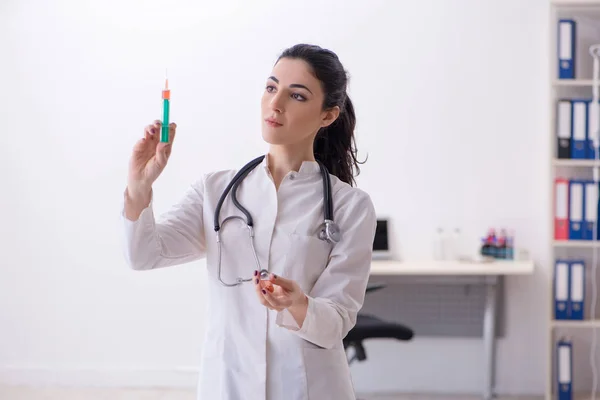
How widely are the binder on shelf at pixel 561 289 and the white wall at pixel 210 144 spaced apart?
0.95ft

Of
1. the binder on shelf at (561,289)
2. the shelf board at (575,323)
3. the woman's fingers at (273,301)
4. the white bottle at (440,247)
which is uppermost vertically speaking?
the woman's fingers at (273,301)

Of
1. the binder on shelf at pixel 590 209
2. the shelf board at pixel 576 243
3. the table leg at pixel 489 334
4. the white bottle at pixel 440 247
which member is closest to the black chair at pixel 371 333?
the table leg at pixel 489 334

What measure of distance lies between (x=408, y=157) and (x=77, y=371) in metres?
2.17

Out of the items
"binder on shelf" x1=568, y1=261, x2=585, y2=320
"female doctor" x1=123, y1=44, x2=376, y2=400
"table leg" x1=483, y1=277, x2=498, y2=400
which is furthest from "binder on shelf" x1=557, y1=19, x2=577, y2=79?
"female doctor" x1=123, y1=44, x2=376, y2=400

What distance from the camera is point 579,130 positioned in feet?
12.6

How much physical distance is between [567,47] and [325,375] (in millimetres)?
2864

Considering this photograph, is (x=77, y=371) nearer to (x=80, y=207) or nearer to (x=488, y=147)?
(x=80, y=207)

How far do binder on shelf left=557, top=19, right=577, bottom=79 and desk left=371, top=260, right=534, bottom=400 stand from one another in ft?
3.14

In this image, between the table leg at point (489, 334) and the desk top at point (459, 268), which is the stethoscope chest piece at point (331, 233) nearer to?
the desk top at point (459, 268)

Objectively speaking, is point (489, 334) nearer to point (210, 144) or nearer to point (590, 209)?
point (590, 209)

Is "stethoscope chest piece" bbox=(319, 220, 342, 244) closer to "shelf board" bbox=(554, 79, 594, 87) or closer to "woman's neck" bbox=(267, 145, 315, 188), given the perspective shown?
"woman's neck" bbox=(267, 145, 315, 188)

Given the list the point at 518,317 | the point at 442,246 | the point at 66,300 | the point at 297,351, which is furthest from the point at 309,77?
the point at 66,300

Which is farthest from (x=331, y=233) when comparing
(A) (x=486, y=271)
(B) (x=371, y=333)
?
(A) (x=486, y=271)

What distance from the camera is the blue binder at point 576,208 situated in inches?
151
